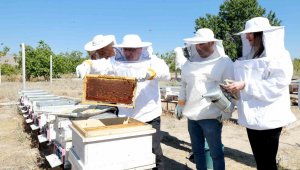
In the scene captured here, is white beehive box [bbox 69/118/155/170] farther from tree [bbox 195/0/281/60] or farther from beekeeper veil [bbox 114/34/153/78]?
tree [bbox 195/0/281/60]

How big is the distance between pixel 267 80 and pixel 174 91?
25.6 ft

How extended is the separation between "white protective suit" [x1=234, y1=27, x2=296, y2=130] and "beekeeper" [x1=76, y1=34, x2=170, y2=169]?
1.05 m

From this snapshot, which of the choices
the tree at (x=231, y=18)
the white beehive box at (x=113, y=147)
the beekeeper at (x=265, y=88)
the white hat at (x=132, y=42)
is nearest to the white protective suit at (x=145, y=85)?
the white hat at (x=132, y=42)

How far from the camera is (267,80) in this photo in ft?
8.32

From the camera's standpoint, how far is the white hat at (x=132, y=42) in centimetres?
321

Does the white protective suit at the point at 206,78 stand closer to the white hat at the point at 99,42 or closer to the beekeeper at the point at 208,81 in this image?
the beekeeper at the point at 208,81

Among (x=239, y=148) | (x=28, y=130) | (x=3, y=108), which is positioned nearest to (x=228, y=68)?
(x=239, y=148)

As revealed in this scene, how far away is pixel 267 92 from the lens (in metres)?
2.52

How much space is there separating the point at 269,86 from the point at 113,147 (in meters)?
1.41

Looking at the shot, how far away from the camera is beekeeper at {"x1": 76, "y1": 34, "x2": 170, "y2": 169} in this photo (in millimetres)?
3291

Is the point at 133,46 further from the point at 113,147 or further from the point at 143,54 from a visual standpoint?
the point at 113,147

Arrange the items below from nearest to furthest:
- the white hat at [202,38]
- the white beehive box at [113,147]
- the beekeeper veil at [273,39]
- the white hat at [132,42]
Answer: the white beehive box at [113,147], the beekeeper veil at [273,39], the white hat at [202,38], the white hat at [132,42]

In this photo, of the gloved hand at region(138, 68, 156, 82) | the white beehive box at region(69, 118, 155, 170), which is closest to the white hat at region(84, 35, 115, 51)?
the gloved hand at region(138, 68, 156, 82)

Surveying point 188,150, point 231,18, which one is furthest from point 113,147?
point 231,18
